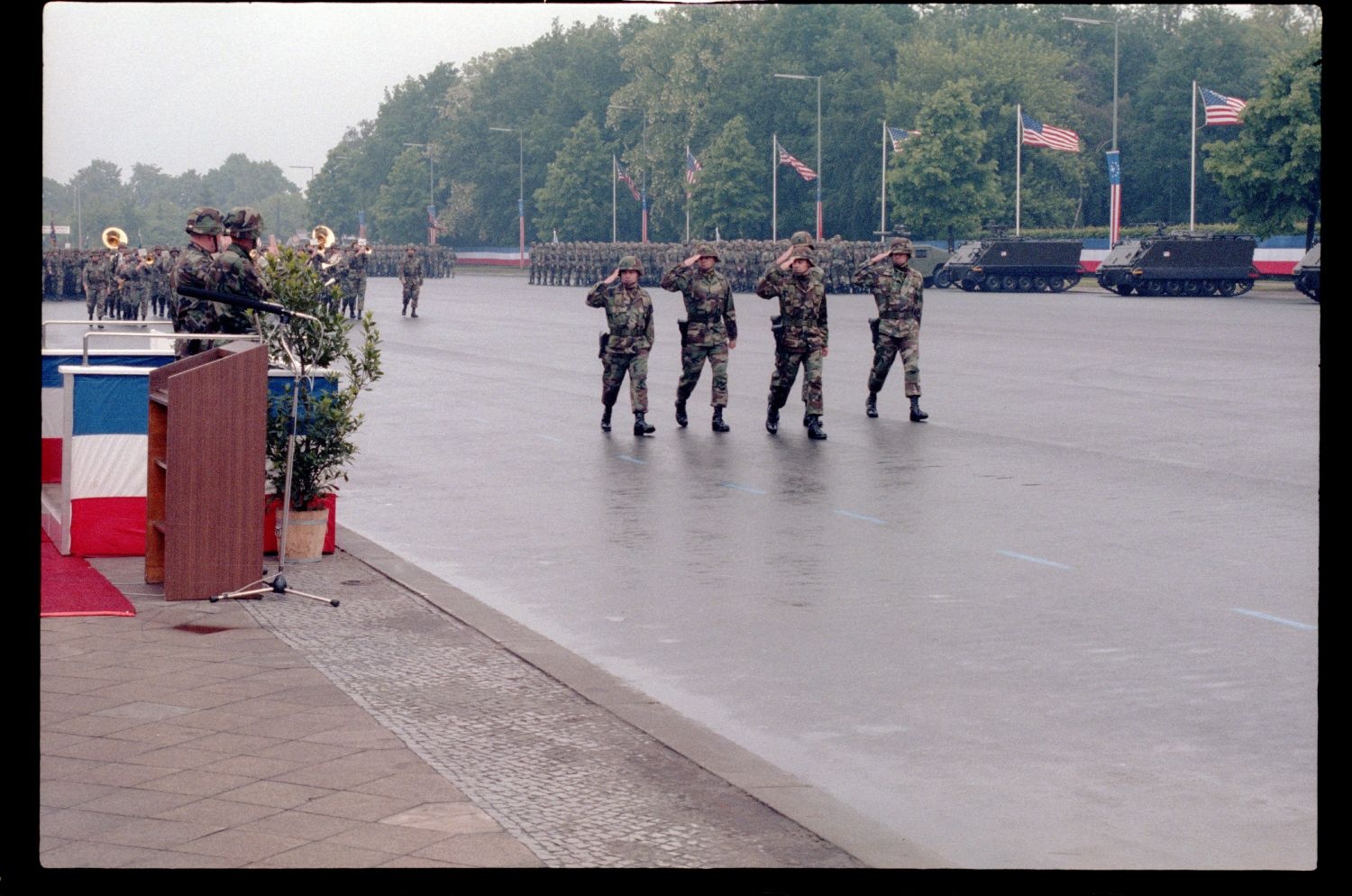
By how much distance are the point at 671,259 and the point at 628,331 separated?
173 feet

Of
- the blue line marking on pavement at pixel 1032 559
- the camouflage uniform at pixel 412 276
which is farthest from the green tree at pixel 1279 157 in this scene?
the blue line marking on pavement at pixel 1032 559

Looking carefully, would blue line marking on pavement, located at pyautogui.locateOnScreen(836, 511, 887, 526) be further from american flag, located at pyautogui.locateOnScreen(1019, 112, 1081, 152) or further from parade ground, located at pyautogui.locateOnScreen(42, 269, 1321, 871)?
american flag, located at pyautogui.locateOnScreen(1019, 112, 1081, 152)

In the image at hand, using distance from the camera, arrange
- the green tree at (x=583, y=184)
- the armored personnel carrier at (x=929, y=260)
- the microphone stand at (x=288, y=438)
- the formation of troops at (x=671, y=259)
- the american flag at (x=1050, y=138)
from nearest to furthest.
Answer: the microphone stand at (x=288, y=438)
the formation of troops at (x=671, y=259)
the armored personnel carrier at (x=929, y=260)
the american flag at (x=1050, y=138)
the green tree at (x=583, y=184)

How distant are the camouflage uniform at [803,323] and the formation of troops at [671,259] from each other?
3511 centimetres

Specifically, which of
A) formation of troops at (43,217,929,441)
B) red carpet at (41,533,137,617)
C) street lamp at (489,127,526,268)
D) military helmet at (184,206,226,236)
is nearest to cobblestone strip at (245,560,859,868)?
red carpet at (41,533,137,617)

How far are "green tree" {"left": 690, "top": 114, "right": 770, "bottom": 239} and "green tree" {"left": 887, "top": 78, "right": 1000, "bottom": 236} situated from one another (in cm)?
1339

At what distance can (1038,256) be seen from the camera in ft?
191

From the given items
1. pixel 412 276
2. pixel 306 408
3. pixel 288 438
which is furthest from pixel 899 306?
pixel 412 276

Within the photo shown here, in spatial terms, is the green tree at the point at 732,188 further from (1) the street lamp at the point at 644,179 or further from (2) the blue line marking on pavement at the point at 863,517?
(2) the blue line marking on pavement at the point at 863,517

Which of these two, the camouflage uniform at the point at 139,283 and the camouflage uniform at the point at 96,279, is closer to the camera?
the camouflage uniform at the point at 96,279

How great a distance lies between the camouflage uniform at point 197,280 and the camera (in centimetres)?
1161

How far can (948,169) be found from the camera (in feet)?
265
